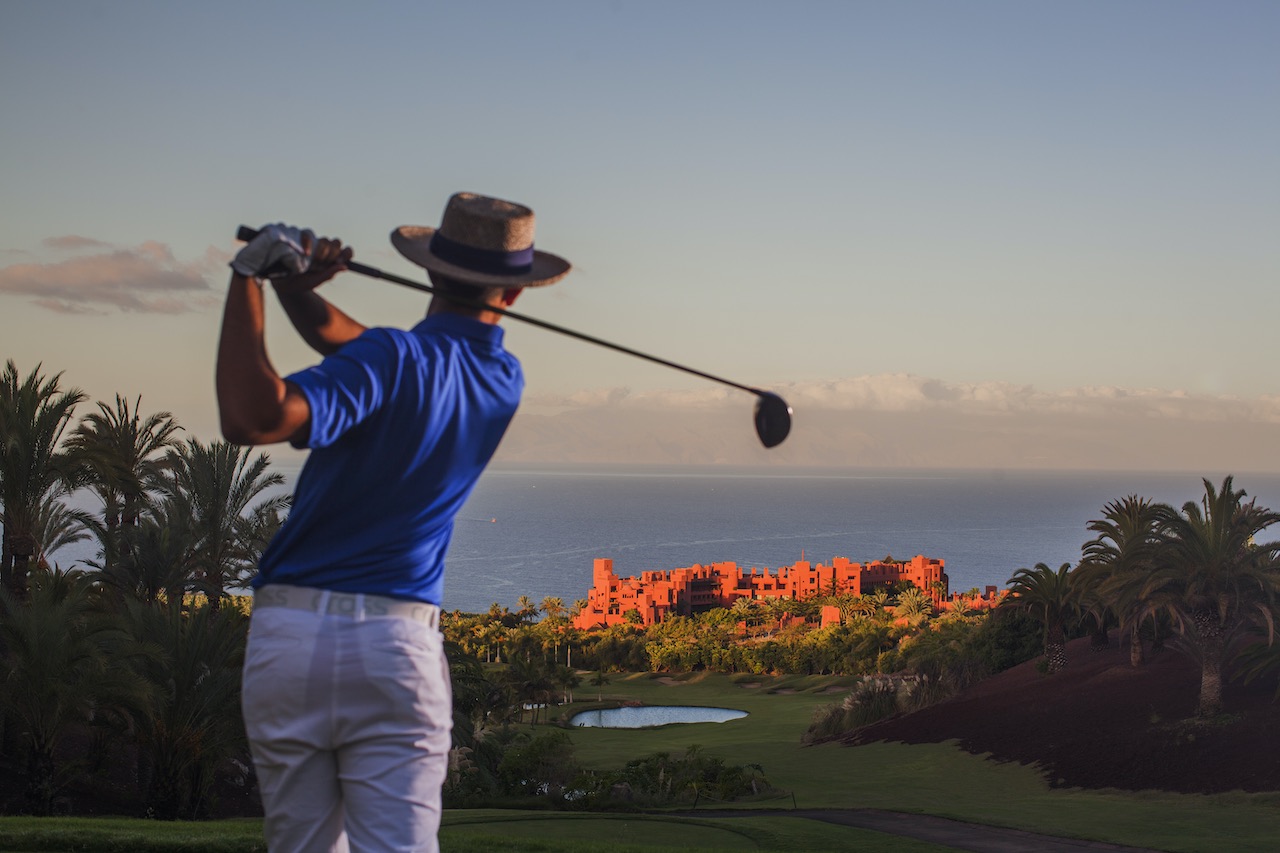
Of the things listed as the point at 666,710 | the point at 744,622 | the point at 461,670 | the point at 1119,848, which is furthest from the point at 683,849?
the point at 744,622

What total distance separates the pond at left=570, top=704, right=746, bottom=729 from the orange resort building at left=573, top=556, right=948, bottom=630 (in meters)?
36.1

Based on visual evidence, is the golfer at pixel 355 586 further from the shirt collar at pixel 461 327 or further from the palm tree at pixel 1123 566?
the palm tree at pixel 1123 566

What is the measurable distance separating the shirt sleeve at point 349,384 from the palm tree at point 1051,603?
111 ft

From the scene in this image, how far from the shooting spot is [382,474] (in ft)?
9.31

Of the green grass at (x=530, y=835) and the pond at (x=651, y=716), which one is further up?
the green grass at (x=530, y=835)

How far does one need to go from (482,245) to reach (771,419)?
1.38m

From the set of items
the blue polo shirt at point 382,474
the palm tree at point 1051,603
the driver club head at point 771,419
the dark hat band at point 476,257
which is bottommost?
the palm tree at point 1051,603

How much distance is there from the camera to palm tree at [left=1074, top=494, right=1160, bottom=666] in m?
27.5

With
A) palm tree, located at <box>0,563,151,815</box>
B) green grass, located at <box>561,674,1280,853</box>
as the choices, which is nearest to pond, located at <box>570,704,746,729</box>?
green grass, located at <box>561,674,1280,853</box>

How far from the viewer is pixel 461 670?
3142 cm

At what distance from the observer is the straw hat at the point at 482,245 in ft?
10.4

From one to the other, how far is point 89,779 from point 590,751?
→ 69.1ft

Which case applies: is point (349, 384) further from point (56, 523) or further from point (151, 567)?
point (56, 523)

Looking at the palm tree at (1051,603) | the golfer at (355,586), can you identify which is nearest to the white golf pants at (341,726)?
the golfer at (355,586)
